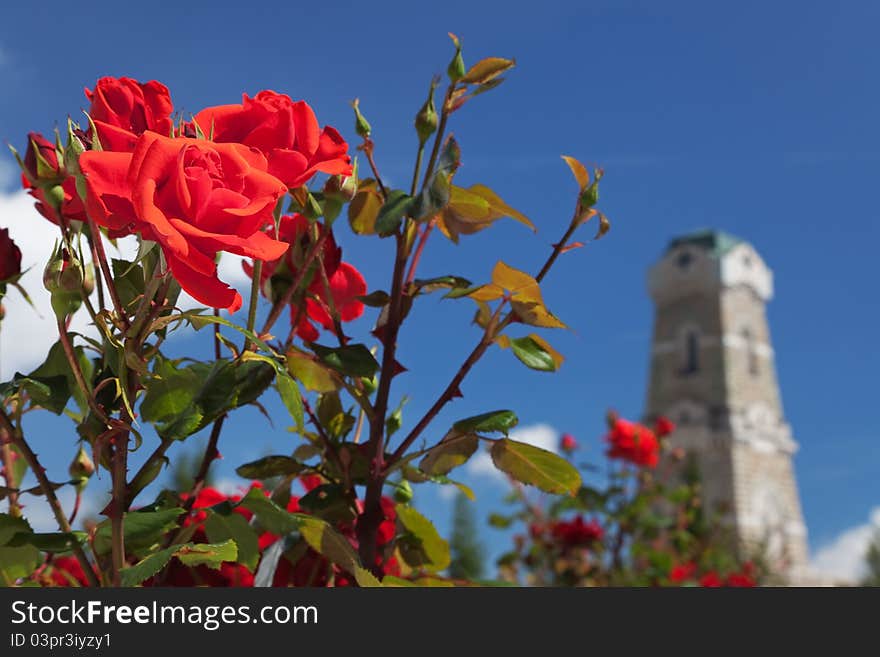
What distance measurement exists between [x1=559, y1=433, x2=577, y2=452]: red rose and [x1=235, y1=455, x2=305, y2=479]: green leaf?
234 centimetres

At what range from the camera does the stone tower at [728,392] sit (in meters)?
25.5

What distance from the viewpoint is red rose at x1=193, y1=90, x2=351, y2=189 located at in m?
0.78

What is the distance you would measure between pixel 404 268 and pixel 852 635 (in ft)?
1.76

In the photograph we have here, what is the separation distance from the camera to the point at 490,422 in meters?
0.97

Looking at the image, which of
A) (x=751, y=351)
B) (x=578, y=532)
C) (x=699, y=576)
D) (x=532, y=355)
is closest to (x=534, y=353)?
(x=532, y=355)

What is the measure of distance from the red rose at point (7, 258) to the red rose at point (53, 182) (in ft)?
0.35

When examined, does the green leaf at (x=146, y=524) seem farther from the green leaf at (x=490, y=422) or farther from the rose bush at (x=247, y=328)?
the green leaf at (x=490, y=422)

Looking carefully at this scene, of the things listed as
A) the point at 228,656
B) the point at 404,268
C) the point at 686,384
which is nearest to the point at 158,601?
the point at 228,656

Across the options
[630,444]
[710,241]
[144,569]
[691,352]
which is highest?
[710,241]

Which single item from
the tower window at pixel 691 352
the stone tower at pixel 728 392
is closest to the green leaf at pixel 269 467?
the stone tower at pixel 728 392

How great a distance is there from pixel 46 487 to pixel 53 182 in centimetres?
28

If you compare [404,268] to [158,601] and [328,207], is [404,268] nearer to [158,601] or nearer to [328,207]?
[328,207]

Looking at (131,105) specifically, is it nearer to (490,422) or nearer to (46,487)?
(46,487)

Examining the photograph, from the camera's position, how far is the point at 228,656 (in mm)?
728
